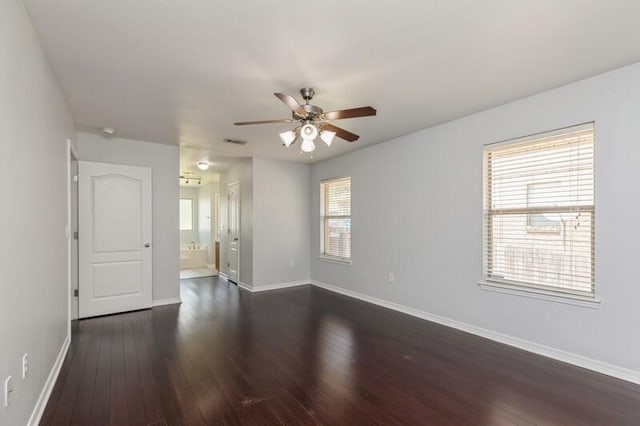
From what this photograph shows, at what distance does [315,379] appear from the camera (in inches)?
103

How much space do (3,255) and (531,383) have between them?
11.6 ft

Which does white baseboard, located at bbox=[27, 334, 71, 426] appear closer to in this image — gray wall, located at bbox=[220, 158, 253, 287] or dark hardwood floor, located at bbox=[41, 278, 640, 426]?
dark hardwood floor, located at bbox=[41, 278, 640, 426]

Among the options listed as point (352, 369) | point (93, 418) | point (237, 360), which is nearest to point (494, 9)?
point (352, 369)

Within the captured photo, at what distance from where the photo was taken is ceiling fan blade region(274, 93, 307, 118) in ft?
7.89

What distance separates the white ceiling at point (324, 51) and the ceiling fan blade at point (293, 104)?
0.27m

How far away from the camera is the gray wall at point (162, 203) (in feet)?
15.4

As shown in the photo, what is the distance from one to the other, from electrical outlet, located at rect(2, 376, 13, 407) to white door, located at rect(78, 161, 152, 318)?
303 centimetres

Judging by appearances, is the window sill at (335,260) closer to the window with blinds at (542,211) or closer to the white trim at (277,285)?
the white trim at (277,285)

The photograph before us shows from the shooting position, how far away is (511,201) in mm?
3354

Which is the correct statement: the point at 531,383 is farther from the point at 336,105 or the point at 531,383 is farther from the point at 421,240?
the point at 336,105

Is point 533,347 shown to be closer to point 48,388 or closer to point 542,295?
point 542,295

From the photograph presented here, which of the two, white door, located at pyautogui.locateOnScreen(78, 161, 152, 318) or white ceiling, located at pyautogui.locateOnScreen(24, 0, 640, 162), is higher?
white ceiling, located at pyautogui.locateOnScreen(24, 0, 640, 162)

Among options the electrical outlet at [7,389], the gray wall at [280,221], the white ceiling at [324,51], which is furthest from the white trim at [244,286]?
the electrical outlet at [7,389]

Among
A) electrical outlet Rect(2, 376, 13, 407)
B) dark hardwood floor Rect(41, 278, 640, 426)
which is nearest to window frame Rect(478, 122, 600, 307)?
dark hardwood floor Rect(41, 278, 640, 426)
